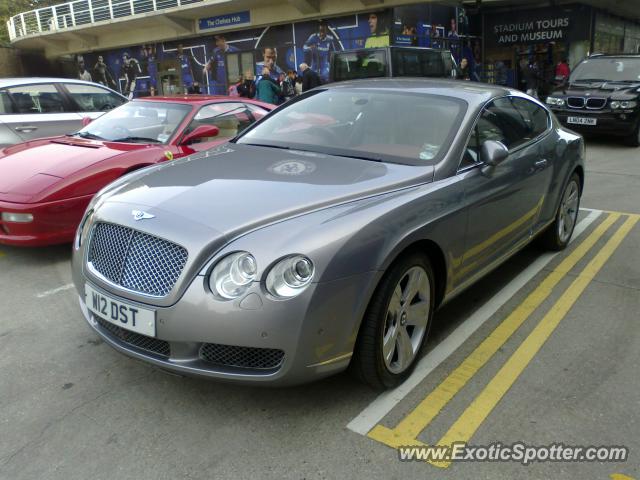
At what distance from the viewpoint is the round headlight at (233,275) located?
233cm

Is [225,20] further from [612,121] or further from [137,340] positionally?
[137,340]

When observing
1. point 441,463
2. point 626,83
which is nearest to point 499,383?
point 441,463

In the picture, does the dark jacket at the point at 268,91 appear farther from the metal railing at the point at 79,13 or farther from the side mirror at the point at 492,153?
the metal railing at the point at 79,13

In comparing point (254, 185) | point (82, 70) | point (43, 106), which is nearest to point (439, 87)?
point (254, 185)

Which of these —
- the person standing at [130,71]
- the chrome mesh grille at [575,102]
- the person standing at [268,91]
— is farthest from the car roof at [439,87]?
the person standing at [130,71]

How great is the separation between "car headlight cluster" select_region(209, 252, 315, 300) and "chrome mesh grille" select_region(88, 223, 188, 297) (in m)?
0.19

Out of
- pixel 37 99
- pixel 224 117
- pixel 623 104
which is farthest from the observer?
pixel 623 104

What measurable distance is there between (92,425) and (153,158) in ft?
10.7

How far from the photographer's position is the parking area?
91.7 inches

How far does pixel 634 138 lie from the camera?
36.5 ft

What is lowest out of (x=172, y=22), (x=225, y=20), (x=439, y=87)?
(x=439, y=87)

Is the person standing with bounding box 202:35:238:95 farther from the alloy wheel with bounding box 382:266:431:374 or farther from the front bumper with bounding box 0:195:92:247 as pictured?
the alloy wheel with bounding box 382:266:431:374

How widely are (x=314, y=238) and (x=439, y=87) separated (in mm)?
1997

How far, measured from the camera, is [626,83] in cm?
1118
